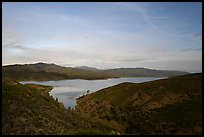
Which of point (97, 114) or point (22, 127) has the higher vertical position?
point (22, 127)

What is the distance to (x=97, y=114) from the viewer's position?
56469 millimetres

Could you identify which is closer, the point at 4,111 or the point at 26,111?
the point at 4,111

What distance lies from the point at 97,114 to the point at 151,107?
39.7 feet

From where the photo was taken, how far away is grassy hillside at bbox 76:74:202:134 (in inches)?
1628

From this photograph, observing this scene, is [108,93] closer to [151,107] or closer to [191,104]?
[151,107]

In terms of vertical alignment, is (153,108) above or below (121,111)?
above

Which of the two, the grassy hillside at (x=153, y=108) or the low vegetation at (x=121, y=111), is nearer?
the low vegetation at (x=121, y=111)

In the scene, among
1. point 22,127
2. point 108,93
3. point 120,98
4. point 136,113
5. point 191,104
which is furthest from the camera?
point 108,93

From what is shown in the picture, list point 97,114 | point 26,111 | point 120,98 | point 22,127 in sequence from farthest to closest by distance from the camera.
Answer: point 120,98, point 97,114, point 26,111, point 22,127

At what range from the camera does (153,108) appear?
5278 cm

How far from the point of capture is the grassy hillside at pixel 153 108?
41.4 meters

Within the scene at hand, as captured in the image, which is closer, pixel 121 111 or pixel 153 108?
pixel 153 108

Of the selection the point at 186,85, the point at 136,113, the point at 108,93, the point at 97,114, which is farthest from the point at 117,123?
the point at 108,93

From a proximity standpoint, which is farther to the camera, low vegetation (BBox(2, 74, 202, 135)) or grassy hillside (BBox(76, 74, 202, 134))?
grassy hillside (BBox(76, 74, 202, 134))
